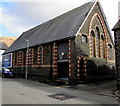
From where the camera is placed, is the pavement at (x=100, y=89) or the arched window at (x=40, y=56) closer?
the pavement at (x=100, y=89)

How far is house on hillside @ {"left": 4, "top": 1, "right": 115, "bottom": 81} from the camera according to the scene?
17484 mm

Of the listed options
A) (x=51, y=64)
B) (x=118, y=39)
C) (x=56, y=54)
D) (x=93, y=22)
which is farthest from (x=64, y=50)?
(x=118, y=39)

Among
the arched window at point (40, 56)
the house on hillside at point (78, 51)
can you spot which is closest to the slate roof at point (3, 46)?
the house on hillside at point (78, 51)

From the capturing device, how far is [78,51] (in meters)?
17.4

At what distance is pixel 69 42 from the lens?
17.7 meters

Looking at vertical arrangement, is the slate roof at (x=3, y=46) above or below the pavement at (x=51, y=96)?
above

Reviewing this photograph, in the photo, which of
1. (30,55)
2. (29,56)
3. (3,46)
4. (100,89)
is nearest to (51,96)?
(100,89)

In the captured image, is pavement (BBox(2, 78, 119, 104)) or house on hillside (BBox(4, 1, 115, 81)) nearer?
pavement (BBox(2, 78, 119, 104))

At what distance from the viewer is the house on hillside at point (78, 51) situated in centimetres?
1748

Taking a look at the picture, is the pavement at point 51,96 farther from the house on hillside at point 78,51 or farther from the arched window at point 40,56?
the arched window at point 40,56

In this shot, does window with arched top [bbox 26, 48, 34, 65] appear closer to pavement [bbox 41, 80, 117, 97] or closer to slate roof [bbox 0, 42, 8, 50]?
pavement [bbox 41, 80, 117, 97]

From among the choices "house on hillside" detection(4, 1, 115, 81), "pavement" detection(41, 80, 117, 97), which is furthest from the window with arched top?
"pavement" detection(41, 80, 117, 97)

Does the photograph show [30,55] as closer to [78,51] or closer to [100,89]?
[78,51]

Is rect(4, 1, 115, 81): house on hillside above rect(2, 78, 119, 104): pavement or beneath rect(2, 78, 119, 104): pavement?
above
